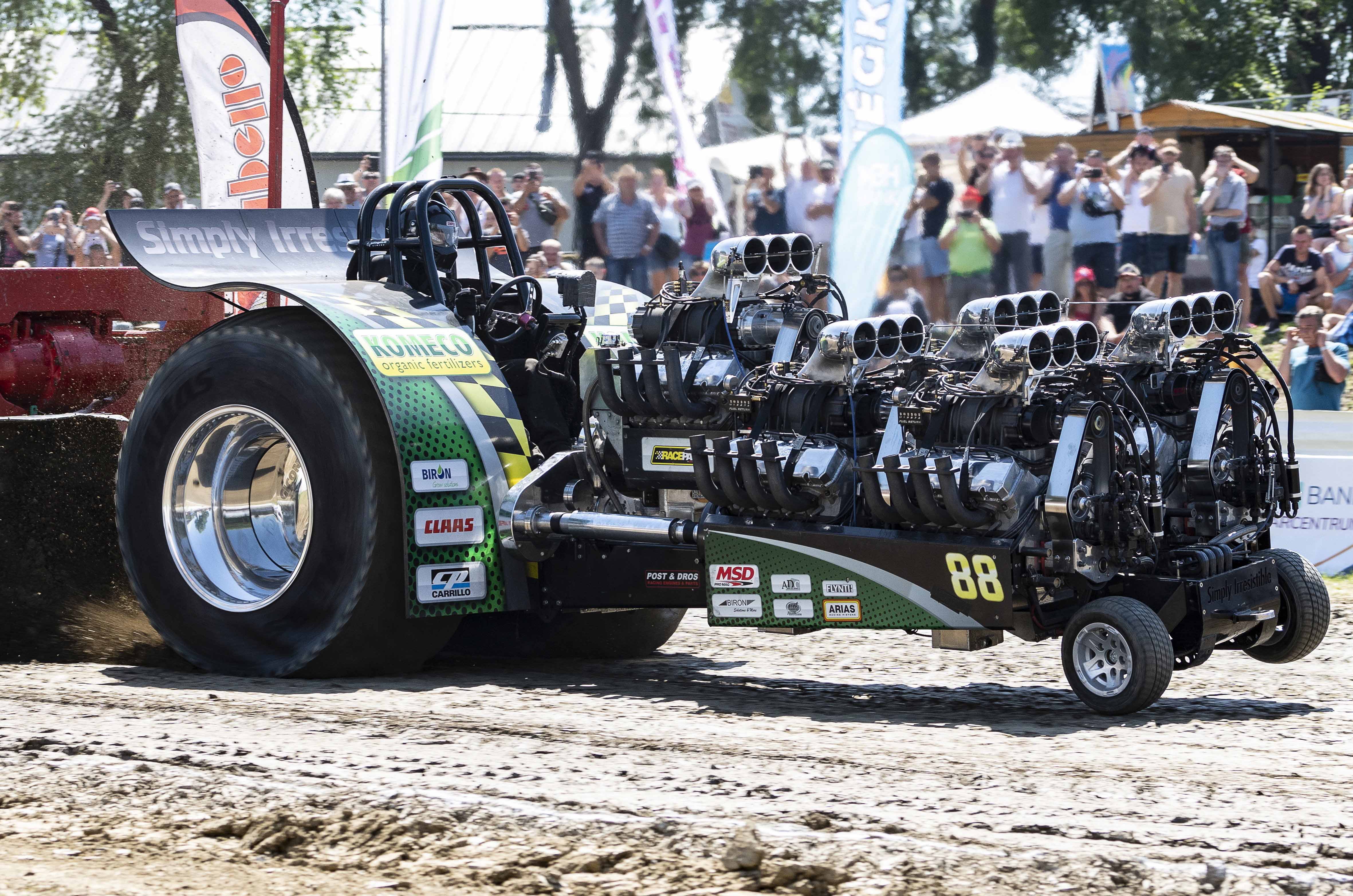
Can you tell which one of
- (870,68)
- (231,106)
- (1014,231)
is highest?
(870,68)

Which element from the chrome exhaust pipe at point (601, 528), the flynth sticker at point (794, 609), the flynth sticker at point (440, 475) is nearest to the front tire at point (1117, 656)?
the flynth sticker at point (794, 609)

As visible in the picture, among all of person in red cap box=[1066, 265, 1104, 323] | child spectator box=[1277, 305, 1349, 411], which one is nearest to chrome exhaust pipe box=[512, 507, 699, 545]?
child spectator box=[1277, 305, 1349, 411]

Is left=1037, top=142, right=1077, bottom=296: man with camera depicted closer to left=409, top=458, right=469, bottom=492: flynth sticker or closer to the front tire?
left=409, top=458, right=469, bottom=492: flynth sticker

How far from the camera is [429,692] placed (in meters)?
6.12

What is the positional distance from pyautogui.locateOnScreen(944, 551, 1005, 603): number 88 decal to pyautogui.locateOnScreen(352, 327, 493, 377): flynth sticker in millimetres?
1887

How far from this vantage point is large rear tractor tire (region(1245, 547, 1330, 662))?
5895mm

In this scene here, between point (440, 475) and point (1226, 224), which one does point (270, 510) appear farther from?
point (1226, 224)

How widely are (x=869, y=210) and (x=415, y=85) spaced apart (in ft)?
11.0

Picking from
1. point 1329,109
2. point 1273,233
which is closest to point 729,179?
point 1329,109

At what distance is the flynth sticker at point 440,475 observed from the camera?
20.4ft

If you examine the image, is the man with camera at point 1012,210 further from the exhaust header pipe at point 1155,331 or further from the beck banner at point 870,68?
the exhaust header pipe at point 1155,331

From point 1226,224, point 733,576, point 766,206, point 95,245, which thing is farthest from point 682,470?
point 95,245

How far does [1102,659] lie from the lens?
5.58 meters

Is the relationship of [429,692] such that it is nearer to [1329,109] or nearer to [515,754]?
[515,754]
